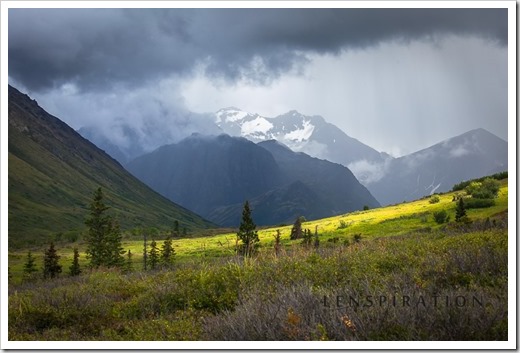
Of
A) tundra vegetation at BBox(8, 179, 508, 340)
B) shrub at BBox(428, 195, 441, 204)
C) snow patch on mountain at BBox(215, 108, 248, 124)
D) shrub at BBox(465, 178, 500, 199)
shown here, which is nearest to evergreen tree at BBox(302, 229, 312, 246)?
snow patch on mountain at BBox(215, 108, 248, 124)

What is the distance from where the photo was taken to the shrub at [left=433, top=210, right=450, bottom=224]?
23.3 m

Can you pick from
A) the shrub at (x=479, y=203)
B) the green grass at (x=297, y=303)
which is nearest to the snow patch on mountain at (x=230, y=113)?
the green grass at (x=297, y=303)

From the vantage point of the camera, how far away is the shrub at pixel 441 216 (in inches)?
918

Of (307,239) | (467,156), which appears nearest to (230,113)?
(467,156)

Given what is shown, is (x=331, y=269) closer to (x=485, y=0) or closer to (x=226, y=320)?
(x=226, y=320)

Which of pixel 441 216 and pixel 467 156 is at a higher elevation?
pixel 467 156

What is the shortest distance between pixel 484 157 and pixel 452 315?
211 inches

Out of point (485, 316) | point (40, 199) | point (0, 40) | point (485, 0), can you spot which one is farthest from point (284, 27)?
point (40, 199)

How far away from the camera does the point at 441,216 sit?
80.1 feet

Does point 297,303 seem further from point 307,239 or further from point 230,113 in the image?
point 307,239

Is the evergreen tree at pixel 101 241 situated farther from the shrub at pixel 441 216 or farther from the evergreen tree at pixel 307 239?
the shrub at pixel 441 216

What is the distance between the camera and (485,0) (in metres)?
8.20

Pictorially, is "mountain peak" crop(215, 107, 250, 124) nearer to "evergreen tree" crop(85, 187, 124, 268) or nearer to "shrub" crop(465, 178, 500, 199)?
"shrub" crop(465, 178, 500, 199)

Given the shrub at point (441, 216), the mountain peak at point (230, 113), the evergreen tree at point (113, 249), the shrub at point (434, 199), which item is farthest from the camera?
the evergreen tree at point (113, 249)
